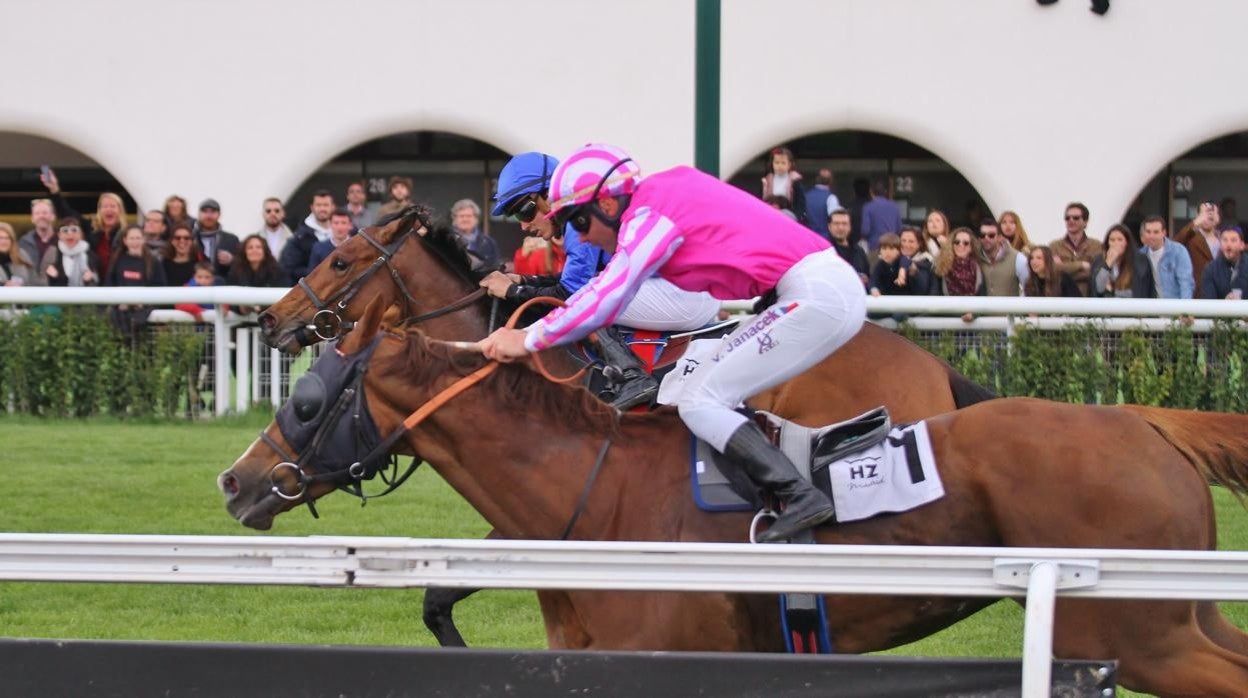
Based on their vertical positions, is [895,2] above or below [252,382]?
above

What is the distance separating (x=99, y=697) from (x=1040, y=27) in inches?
482

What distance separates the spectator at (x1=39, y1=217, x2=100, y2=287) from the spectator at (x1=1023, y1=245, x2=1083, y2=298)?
5.96 meters

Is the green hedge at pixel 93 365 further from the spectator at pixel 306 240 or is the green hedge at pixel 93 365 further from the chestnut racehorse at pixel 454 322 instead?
the chestnut racehorse at pixel 454 322

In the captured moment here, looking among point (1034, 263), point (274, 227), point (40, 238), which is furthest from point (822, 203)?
point (40, 238)

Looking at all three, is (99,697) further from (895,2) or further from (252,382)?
(895,2)

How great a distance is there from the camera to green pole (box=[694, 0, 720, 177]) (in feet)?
20.1

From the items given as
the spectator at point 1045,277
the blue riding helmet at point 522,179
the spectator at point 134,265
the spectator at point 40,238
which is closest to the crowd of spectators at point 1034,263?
the spectator at point 1045,277

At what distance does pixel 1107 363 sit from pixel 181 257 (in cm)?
575

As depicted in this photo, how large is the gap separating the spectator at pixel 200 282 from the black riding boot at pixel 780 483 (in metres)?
7.17

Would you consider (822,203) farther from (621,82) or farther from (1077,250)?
(621,82)

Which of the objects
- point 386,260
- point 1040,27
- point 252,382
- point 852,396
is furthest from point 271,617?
point 1040,27

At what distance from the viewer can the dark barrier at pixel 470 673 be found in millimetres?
3158

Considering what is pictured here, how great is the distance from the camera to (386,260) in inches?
255

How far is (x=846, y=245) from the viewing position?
1084 cm
